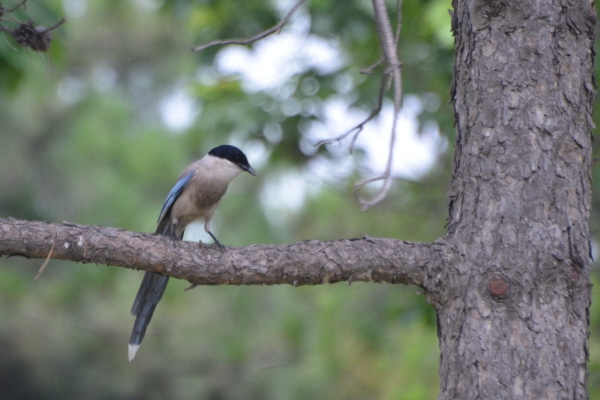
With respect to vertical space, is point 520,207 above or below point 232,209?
below

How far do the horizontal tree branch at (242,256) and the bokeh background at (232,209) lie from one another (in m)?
1.73

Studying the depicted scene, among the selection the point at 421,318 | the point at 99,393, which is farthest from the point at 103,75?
the point at 421,318

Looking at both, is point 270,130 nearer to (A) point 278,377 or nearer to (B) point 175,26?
(A) point 278,377

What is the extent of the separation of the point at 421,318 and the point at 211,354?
3.40 meters

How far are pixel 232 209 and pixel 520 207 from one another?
242 inches

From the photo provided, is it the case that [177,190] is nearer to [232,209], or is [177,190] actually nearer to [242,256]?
[242,256]

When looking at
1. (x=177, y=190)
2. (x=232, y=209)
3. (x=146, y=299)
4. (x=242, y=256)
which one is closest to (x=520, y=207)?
(x=242, y=256)

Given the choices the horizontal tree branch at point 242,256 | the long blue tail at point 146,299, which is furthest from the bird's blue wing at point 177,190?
the horizontal tree branch at point 242,256

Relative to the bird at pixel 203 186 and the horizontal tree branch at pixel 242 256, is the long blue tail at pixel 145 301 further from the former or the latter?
the horizontal tree branch at pixel 242 256

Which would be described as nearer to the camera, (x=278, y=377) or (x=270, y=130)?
(x=270, y=130)

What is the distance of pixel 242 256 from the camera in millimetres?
2535

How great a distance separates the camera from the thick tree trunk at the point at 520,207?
228 centimetres

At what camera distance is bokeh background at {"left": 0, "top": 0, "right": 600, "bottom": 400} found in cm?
511

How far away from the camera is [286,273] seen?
2488mm
